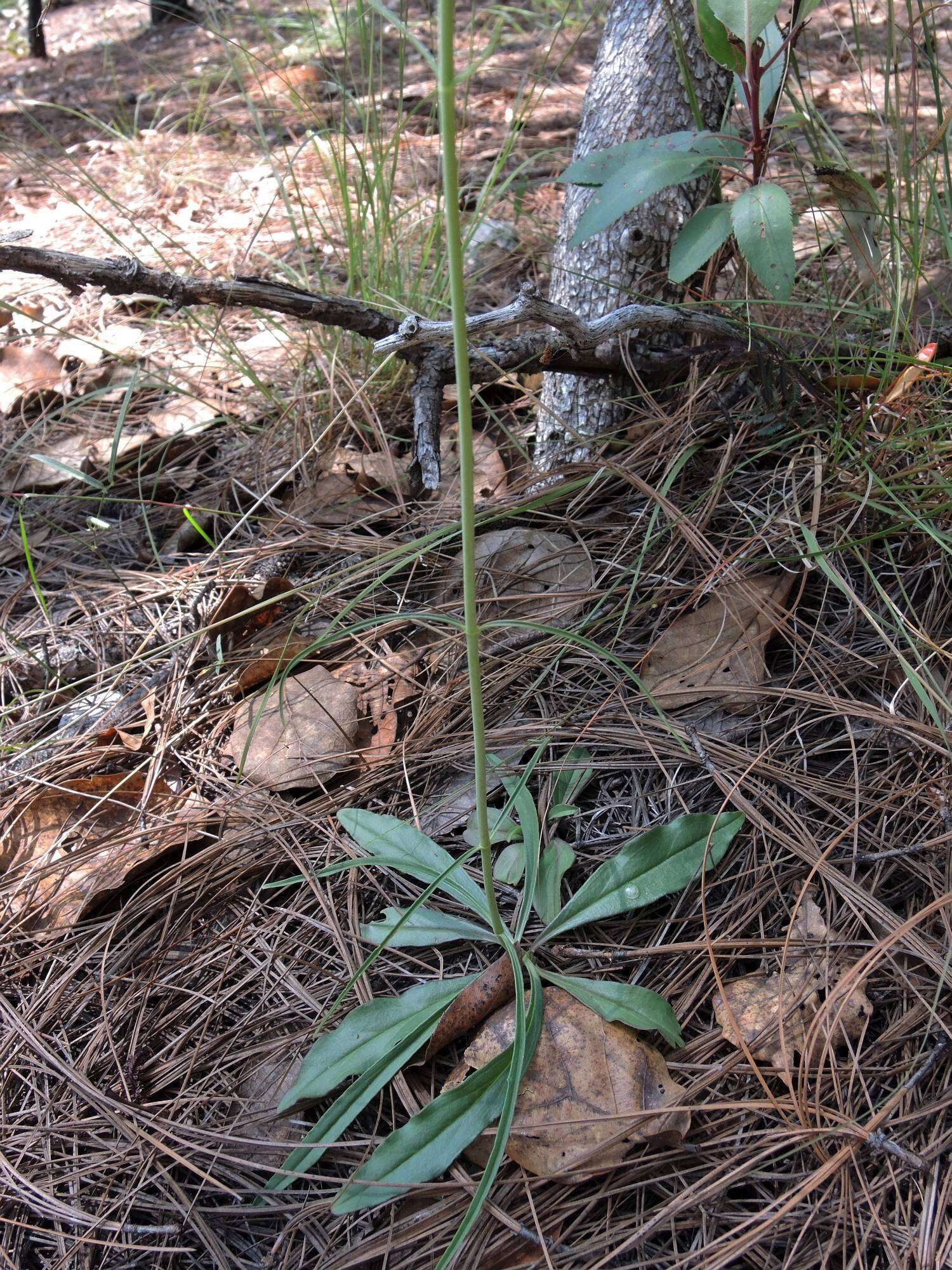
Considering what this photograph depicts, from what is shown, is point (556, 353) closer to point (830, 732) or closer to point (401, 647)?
point (401, 647)

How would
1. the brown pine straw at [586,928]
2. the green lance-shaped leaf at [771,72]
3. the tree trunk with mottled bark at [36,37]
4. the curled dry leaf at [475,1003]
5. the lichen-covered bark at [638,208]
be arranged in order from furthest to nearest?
the tree trunk with mottled bark at [36,37] → the lichen-covered bark at [638,208] → the green lance-shaped leaf at [771,72] → the curled dry leaf at [475,1003] → the brown pine straw at [586,928]

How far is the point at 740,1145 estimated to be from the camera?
957 mm

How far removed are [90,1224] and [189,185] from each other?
3110mm

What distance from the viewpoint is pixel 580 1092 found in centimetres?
100

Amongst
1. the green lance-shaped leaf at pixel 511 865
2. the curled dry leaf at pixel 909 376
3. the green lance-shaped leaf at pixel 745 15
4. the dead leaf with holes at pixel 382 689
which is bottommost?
the green lance-shaped leaf at pixel 511 865

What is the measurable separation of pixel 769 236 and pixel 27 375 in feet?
6.05

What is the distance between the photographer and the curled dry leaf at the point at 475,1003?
105 centimetres

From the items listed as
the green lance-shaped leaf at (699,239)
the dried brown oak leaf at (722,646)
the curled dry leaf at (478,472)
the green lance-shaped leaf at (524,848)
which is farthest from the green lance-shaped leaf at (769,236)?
the green lance-shaped leaf at (524,848)

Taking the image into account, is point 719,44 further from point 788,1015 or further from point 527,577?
point 788,1015

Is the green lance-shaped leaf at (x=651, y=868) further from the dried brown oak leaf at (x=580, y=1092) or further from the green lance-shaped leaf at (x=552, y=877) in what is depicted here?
the dried brown oak leaf at (x=580, y=1092)

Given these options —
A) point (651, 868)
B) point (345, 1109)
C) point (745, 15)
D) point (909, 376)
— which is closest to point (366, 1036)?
point (345, 1109)

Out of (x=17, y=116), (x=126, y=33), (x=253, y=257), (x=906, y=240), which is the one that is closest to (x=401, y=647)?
(x=906, y=240)

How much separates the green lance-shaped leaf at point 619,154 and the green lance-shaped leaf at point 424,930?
3.62ft

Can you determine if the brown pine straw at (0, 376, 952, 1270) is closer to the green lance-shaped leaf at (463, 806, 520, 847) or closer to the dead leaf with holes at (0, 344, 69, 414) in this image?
the green lance-shaped leaf at (463, 806, 520, 847)
